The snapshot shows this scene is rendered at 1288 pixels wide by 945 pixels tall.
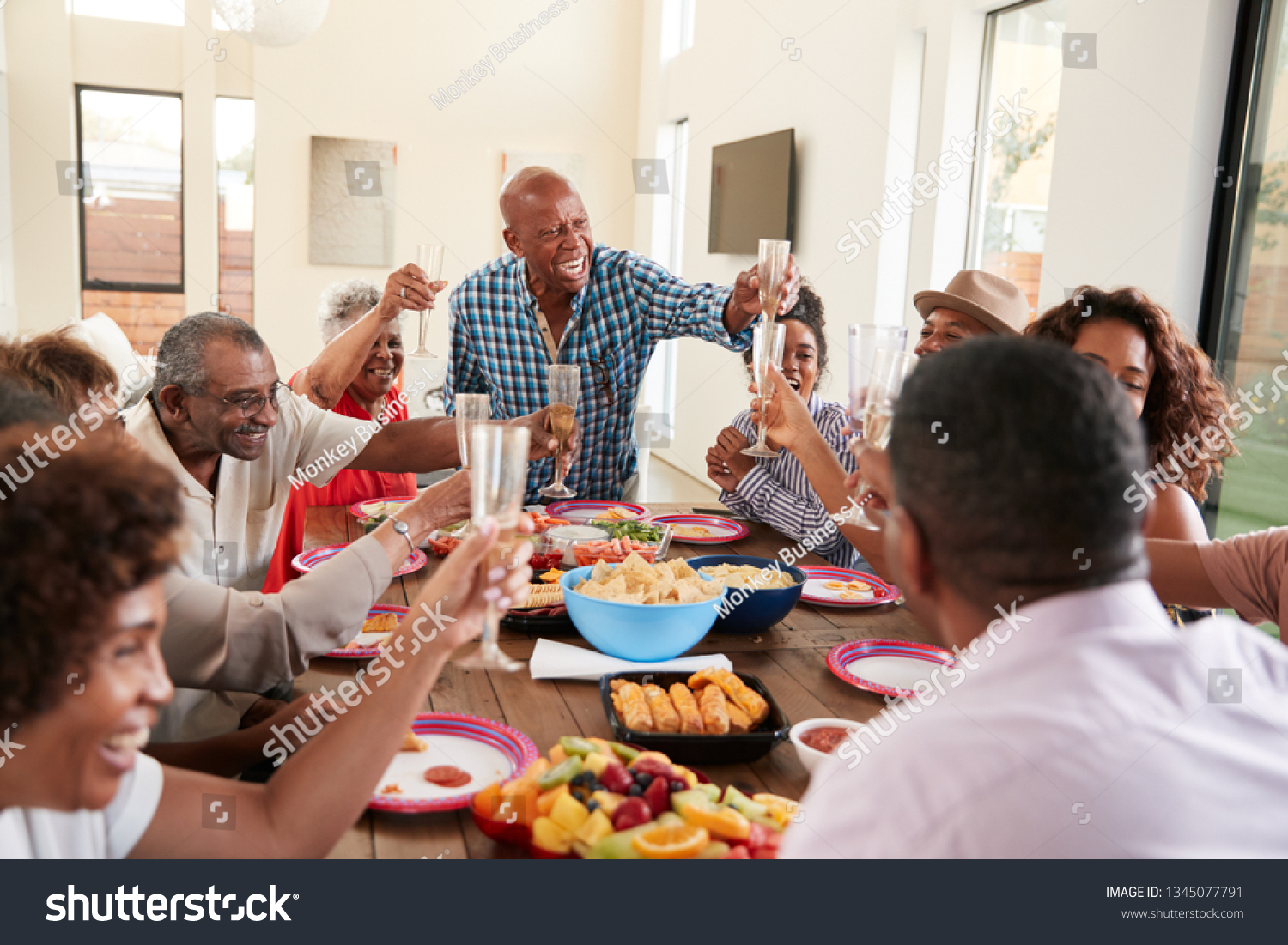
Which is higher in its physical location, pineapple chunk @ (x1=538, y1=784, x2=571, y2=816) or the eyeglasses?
the eyeglasses

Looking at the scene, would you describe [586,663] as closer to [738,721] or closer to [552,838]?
[738,721]

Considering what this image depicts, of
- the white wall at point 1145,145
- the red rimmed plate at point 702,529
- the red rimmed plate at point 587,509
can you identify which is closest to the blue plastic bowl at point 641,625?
the red rimmed plate at point 702,529

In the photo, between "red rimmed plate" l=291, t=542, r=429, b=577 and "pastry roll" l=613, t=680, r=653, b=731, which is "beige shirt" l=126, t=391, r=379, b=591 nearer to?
"red rimmed plate" l=291, t=542, r=429, b=577

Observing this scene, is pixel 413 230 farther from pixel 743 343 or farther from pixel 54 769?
pixel 54 769

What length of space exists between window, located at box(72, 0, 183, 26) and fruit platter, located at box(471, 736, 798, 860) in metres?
7.92

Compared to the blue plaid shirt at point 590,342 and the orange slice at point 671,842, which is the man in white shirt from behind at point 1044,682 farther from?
the blue plaid shirt at point 590,342

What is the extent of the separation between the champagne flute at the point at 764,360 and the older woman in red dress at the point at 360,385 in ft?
3.24

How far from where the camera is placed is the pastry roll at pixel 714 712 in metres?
1.41

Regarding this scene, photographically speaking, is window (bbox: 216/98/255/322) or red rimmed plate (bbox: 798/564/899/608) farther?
window (bbox: 216/98/255/322)

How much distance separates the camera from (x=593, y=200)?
8.44 metres

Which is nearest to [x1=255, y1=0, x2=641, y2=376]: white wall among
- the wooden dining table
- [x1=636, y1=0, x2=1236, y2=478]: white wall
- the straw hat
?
[x1=636, y1=0, x2=1236, y2=478]: white wall

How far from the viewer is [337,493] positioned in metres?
3.19

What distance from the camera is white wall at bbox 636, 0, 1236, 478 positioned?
3.24m
